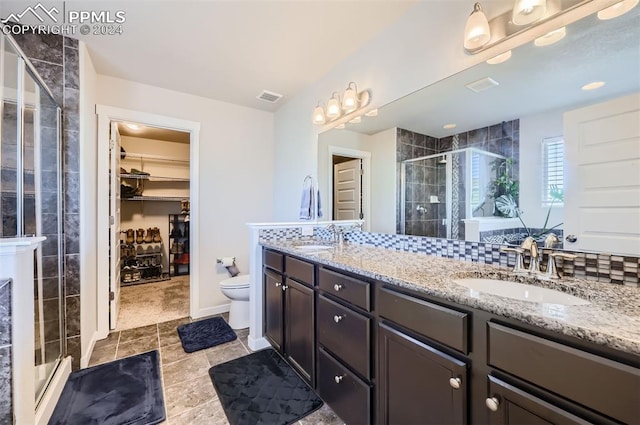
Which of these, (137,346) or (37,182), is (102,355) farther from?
(37,182)

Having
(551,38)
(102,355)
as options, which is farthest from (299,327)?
(551,38)

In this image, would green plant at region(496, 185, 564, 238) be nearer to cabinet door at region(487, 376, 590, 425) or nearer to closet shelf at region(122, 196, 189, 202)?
cabinet door at region(487, 376, 590, 425)

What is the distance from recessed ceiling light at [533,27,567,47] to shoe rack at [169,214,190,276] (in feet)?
16.0

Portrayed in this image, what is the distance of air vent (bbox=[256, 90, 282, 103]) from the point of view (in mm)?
2908

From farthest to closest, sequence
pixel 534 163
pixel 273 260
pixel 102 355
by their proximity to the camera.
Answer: pixel 102 355, pixel 273 260, pixel 534 163

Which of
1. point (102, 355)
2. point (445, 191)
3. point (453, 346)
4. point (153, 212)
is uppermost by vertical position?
point (445, 191)

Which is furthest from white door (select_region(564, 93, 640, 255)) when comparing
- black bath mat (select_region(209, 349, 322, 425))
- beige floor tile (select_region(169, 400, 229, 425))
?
beige floor tile (select_region(169, 400, 229, 425))

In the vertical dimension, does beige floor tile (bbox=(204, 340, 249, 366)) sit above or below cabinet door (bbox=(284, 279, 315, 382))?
below

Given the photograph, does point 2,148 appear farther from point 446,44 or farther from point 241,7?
point 446,44

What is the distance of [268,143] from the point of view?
3445 millimetres

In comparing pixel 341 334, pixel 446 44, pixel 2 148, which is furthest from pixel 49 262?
pixel 446 44

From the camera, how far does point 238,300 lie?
8.75 ft

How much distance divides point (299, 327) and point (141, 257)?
Result: 151 inches

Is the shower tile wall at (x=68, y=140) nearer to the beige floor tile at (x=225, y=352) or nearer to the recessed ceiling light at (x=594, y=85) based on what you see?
the beige floor tile at (x=225, y=352)
